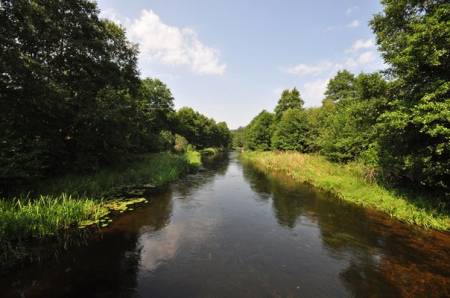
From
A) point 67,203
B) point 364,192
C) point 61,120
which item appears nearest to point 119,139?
point 61,120

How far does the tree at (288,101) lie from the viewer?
Answer: 5906 cm

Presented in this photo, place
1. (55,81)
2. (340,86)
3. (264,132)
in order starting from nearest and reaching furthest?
→ (55,81) → (340,86) → (264,132)

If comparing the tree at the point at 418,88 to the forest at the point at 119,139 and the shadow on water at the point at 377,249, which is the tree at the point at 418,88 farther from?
the shadow on water at the point at 377,249

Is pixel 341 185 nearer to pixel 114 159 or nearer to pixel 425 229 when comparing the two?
pixel 425 229

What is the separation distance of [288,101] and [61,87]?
53.2 m

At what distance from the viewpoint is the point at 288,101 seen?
5969 cm

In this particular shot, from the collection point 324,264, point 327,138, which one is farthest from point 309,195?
point 327,138

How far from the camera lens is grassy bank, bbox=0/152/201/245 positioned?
8266mm

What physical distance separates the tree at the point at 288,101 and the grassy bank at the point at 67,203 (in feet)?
151

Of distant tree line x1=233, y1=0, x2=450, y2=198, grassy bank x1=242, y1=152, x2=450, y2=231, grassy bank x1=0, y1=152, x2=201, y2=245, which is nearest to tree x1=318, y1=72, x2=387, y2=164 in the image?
distant tree line x1=233, y1=0, x2=450, y2=198

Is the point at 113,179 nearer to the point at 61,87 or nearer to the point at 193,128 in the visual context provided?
the point at 61,87

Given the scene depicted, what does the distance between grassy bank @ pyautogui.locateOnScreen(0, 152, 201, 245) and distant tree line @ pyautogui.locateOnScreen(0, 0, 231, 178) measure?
44.4 inches

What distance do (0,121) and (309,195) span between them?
59.7ft

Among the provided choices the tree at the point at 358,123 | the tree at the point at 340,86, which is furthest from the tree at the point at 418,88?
the tree at the point at 340,86
